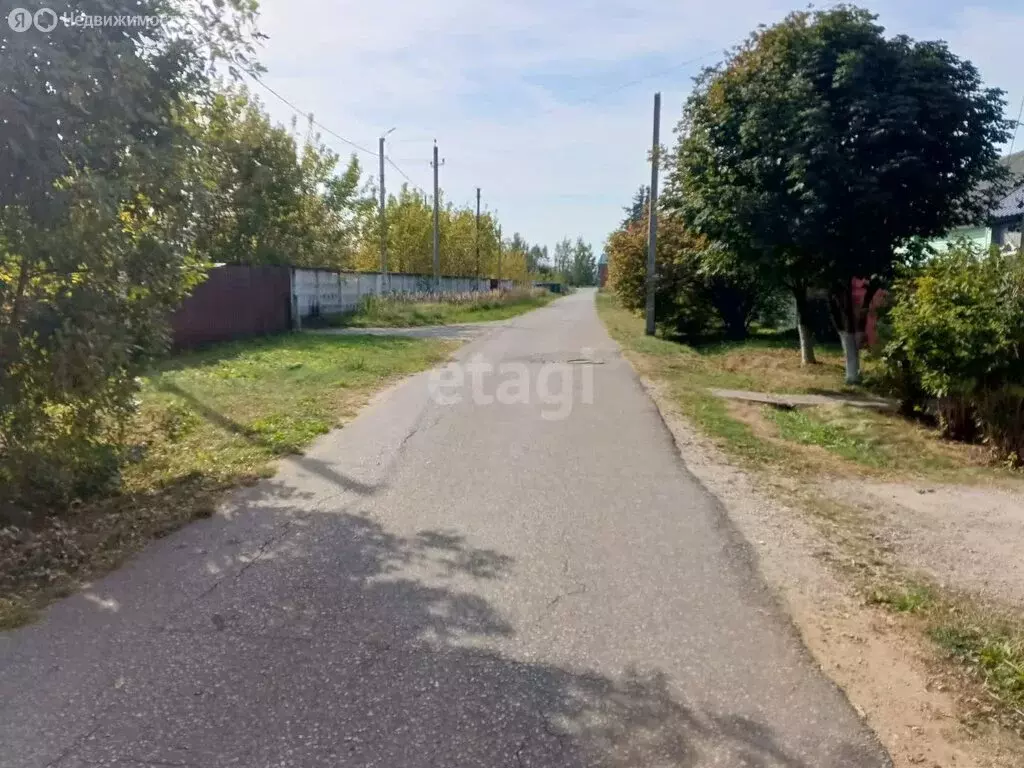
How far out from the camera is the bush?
30.5ft

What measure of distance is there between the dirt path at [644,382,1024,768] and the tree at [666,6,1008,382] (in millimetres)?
6376

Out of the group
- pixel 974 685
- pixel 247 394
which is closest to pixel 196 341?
pixel 247 394

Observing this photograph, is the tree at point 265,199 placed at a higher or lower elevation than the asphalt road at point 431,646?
higher

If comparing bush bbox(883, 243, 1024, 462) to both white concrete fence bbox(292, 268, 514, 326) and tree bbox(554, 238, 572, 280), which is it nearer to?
white concrete fence bbox(292, 268, 514, 326)

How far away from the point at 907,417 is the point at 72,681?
36.0ft

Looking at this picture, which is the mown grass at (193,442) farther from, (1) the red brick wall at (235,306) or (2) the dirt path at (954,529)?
(2) the dirt path at (954,529)

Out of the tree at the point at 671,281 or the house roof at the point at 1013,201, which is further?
the tree at the point at 671,281

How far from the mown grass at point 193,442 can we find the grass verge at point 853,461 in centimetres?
447

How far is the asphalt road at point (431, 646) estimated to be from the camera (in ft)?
10.3

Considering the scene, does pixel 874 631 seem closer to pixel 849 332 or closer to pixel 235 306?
pixel 849 332

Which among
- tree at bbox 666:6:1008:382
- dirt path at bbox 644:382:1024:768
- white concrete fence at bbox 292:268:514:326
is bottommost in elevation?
dirt path at bbox 644:382:1024:768

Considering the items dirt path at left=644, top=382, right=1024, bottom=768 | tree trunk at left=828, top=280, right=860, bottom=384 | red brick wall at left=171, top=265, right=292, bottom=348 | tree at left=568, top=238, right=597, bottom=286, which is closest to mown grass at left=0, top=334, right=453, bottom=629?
red brick wall at left=171, top=265, right=292, bottom=348

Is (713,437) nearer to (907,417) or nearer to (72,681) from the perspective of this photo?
(907,417)

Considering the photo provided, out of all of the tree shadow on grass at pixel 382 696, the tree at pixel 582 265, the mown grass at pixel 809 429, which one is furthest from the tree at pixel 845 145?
the tree at pixel 582 265
